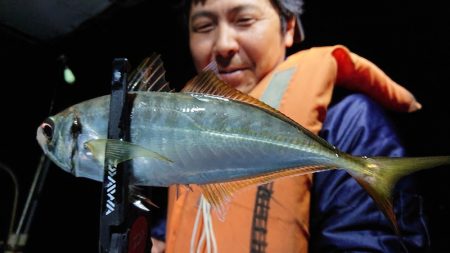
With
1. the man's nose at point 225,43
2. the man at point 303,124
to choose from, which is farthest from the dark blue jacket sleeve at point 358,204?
the man's nose at point 225,43

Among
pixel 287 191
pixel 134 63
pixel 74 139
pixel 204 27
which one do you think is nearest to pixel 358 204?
pixel 287 191

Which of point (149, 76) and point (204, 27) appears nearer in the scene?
point (149, 76)

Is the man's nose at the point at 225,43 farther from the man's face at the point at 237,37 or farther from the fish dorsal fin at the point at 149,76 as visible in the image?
the fish dorsal fin at the point at 149,76

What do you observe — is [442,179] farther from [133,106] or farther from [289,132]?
[133,106]

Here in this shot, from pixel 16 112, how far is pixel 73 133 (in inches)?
137

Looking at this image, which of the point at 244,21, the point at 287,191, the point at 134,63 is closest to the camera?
the point at 287,191

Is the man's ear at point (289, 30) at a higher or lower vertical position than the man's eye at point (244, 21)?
higher

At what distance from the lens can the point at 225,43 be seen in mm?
1385

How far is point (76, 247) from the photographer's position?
3604 millimetres

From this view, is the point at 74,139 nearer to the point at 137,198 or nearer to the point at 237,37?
the point at 137,198

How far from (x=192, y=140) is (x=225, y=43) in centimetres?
81

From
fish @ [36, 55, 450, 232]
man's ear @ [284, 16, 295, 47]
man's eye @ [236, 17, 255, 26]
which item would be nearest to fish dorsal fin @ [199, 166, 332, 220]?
fish @ [36, 55, 450, 232]

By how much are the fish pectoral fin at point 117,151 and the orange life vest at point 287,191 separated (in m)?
0.68

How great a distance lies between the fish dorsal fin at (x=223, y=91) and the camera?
70cm
